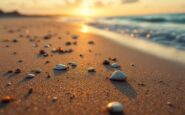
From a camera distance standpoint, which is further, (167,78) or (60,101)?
(167,78)

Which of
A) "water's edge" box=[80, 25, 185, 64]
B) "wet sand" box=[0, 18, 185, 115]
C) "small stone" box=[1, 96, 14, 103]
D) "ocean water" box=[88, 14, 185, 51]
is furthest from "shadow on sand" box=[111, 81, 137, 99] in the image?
"ocean water" box=[88, 14, 185, 51]

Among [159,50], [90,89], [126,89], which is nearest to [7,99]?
[90,89]

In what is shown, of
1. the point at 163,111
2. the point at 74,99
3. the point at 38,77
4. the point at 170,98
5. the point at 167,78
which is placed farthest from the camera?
the point at 167,78

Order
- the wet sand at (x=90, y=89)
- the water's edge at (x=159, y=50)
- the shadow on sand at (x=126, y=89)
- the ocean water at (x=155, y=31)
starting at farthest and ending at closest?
1. the ocean water at (x=155, y=31)
2. the water's edge at (x=159, y=50)
3. the shadow on sand at (x=126, y=89)
4. the wet sand at (x=90, y=89)

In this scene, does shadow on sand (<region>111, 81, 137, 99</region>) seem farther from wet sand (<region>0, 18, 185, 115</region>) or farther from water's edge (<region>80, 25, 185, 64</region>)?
water's edge (<region>80, 25, 185, 64</region>)

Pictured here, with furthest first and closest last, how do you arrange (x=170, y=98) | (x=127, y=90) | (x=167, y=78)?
1. (x=167, y=78)
2. (x=127, y=90)
3. (x=170, y=98)

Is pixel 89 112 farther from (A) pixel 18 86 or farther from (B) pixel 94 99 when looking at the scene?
(A) pixel 18 86

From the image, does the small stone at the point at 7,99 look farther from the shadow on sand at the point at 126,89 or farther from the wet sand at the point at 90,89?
the shadow on sand at the point at 126,89

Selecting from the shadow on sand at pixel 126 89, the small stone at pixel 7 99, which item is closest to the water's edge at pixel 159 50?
the shadow on sand at pixel 126 89

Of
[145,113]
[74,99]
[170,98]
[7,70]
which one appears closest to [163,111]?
[145,113]
